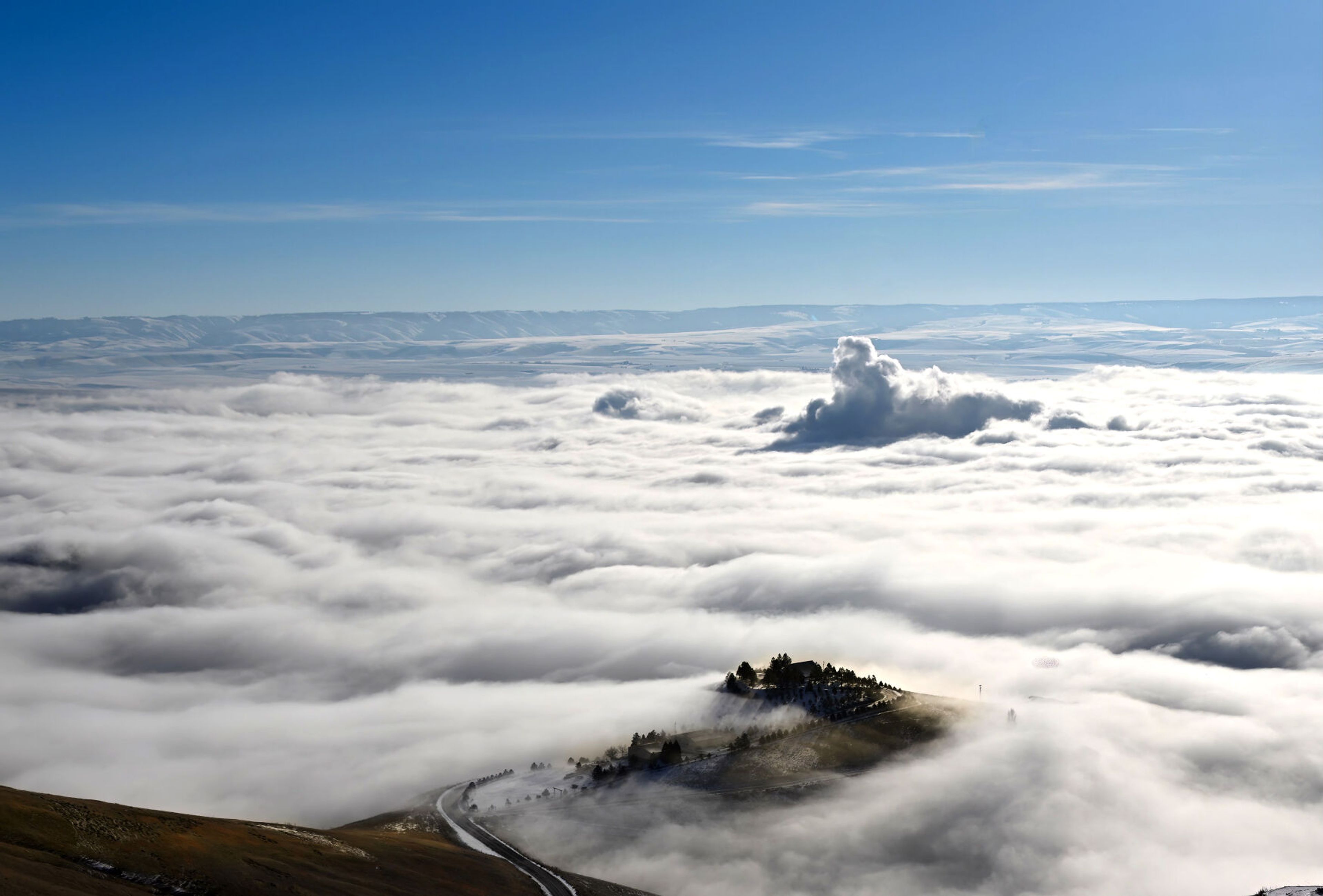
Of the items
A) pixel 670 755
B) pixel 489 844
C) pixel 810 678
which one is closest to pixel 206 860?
pixel 489 844

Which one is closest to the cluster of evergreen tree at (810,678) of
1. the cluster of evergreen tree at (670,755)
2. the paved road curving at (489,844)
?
the cluster of evergreen tree at (670,755)

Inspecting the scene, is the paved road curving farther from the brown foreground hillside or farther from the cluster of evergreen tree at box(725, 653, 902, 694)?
the cluster of evergreen tree at box(725, 653, 902, 694)

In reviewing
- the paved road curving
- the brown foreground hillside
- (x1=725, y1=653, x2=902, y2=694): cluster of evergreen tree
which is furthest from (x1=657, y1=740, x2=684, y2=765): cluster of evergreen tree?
the brown foreground hillside

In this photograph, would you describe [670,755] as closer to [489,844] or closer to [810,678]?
[489,844]

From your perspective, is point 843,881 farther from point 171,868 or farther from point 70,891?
point 70,891

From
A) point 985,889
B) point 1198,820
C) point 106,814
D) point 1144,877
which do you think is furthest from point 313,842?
point 1198,820
